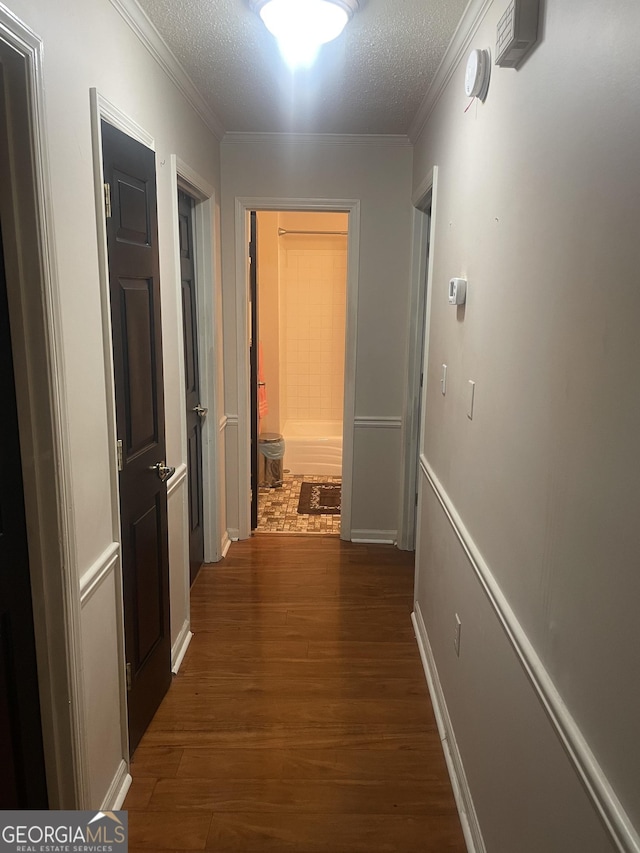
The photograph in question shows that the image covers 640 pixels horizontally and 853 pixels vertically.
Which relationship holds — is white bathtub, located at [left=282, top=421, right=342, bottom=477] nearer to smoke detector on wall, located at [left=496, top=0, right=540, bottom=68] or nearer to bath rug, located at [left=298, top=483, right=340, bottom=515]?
bath rug, located at [left=298, top=483, right=340, bottom=515]

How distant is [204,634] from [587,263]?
2455mm

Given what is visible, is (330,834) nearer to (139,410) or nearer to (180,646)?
(180,646)

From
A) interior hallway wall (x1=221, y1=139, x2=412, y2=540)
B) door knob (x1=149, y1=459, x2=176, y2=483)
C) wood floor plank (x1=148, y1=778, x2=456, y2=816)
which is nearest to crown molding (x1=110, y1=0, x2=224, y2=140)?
interior hallway wall (x1=221, y1=139, x2=412, y2=540)

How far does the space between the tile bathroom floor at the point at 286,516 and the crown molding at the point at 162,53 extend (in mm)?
2584

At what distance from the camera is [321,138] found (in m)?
3.43

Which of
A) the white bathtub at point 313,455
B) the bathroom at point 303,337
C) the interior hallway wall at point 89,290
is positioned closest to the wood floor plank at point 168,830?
the interior hallway wall at point 89,290

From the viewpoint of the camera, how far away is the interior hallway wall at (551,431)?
3.00ft

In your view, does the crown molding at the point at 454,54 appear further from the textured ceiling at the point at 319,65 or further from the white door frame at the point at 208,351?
the white door frame at the point at 208,351

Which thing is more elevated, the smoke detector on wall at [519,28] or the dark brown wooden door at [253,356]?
the smoke detector on wall at [519,28]

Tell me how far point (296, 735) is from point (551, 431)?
1.61 m

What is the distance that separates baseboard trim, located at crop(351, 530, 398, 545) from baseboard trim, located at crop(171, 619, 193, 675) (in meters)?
1.44

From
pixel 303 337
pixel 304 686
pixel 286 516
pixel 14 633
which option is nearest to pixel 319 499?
pixel 286 516

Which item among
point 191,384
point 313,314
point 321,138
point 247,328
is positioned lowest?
point 191,384

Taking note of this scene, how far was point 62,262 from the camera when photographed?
1.44m
